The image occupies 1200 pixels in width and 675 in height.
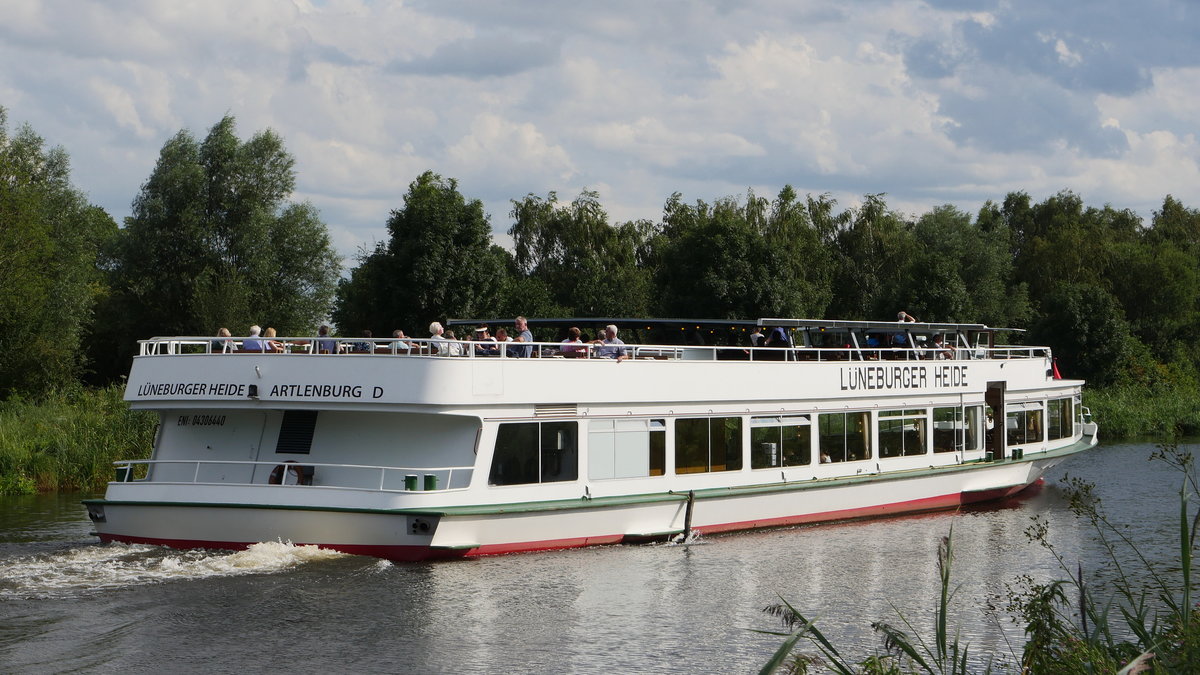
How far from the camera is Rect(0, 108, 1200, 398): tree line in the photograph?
44375 millimetres

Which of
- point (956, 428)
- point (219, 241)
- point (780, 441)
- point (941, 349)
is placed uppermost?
point (219, 241)

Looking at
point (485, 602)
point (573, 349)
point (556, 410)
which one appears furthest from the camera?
point (573, 349)

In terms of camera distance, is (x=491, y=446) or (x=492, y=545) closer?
(x=492, y=545)

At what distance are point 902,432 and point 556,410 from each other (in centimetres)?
895

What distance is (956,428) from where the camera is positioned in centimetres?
2683

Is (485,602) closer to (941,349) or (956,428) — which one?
(941,349)

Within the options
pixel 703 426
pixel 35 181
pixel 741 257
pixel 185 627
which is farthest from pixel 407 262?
pixel 185 627

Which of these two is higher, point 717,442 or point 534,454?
point 717,442

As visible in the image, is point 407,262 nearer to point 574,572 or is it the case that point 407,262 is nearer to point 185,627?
point 574,572

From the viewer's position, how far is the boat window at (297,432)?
19.1 m

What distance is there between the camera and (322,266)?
166ft

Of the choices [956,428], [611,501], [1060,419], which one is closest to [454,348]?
[611,501]

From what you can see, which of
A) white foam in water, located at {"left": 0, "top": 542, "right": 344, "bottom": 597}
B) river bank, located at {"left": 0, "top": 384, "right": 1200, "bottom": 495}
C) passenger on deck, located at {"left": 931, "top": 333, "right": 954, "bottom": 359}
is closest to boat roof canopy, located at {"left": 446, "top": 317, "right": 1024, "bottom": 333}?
passenger on deck, located at {"left": 931, "top": 333, "right": 954, "bottom": 359}

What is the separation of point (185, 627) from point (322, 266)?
37631 mm
